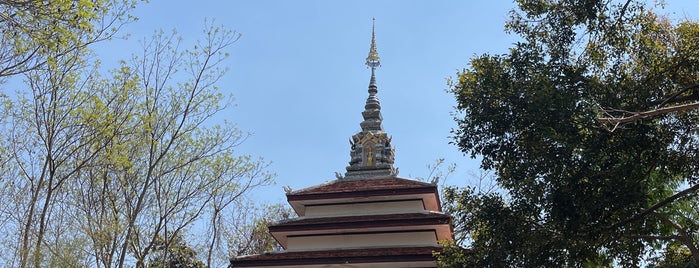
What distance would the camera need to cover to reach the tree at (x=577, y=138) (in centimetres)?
1167

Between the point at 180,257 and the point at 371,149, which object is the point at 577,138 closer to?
the point at 371,149

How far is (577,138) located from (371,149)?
499 inches

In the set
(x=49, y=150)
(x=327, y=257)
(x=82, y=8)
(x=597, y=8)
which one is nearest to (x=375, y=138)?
(x=327, y=257)

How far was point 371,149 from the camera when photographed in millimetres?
24141

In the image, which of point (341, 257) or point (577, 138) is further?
point (341, 257)

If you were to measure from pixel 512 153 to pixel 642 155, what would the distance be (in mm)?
2122

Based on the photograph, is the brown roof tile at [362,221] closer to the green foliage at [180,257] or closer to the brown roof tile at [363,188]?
the brown roof tile at [363,188]

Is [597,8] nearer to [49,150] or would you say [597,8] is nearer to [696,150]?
[696,150]

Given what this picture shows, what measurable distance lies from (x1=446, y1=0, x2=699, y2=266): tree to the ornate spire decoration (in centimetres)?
945

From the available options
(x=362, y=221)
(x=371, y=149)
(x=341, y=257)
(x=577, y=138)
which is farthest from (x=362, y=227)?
(x=577, y=138)

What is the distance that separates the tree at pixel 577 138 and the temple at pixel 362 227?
550 centimetres

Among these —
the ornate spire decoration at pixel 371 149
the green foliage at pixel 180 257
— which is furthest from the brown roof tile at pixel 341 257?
the green foliage at pixel 180 257

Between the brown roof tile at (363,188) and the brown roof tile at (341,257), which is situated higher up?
the brown roof tile at (363,188)

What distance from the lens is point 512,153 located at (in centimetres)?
1300
